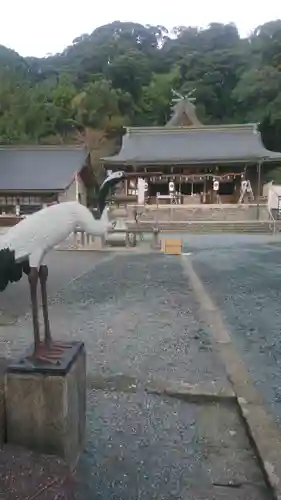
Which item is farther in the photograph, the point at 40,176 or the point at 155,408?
the point at 40,176

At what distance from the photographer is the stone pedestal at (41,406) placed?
2.69 m

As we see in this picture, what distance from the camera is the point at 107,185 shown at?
3.09 metres

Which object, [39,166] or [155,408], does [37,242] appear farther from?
[39,166]

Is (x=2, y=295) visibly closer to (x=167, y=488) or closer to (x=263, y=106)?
(x=167, y=488)

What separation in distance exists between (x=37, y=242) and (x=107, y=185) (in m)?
0.62

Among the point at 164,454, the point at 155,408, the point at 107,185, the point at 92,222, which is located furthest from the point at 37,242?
the point at 155,408

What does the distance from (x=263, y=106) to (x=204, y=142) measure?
48.3 ft

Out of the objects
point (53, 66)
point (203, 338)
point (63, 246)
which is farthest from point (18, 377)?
point (53, 66)

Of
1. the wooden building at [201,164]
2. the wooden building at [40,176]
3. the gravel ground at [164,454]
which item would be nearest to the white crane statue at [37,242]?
the gravel ground at [164,454]

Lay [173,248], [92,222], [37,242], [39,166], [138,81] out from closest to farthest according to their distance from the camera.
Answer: [37,242], [92,222], [173,248], [39,166], [138,81]

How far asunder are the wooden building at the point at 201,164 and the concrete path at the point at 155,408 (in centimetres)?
2012

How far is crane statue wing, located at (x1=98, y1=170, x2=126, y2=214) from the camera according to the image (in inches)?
121

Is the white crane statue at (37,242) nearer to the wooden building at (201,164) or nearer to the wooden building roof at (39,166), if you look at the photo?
the wooden building roof at (39,166)

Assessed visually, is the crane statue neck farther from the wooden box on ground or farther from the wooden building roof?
the wooden building roof
